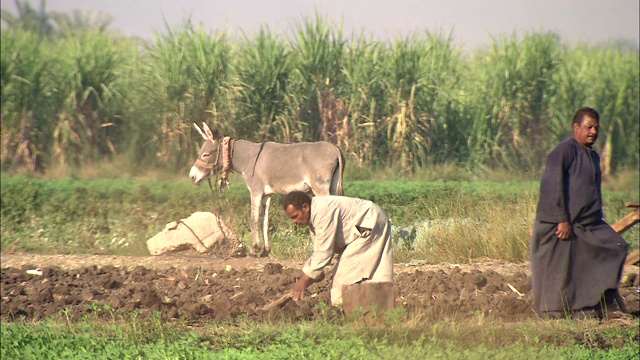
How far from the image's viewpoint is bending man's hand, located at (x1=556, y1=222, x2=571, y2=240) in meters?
8.21

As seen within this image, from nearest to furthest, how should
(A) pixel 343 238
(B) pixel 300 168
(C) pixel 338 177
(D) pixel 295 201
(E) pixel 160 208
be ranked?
1. (D) pixel 295 201
2. (A) pixel 343 238
3. (C) pixel 338 177
4. (B) pixel 300 168
5. (E) pixel 160 208

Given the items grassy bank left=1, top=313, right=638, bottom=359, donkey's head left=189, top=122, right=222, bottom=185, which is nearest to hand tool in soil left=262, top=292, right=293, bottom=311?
grassy bank left=1, top=313, right=638, bottom=359

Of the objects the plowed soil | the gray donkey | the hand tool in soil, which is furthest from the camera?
the gray donkey

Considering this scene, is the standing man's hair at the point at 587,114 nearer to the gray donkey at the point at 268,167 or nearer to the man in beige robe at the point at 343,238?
the man in beige robe at the point at 343,238

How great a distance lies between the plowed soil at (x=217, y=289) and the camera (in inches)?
335

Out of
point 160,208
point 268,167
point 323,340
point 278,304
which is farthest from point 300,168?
point 323,340

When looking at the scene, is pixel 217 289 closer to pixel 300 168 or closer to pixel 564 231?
pixel 300 168

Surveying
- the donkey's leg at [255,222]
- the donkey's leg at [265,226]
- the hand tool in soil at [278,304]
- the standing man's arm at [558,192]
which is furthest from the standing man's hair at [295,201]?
the donkey's leg at [255,222]

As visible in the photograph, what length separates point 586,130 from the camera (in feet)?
27.3

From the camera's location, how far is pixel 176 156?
15523 millimetres

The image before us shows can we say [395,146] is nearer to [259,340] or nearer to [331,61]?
[331,61]

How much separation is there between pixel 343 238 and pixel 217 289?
275 cm

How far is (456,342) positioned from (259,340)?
148cm

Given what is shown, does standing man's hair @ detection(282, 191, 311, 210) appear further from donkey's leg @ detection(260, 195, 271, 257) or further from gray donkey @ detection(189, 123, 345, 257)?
donkey's leg @ detection(260, 195, 271, 257)
